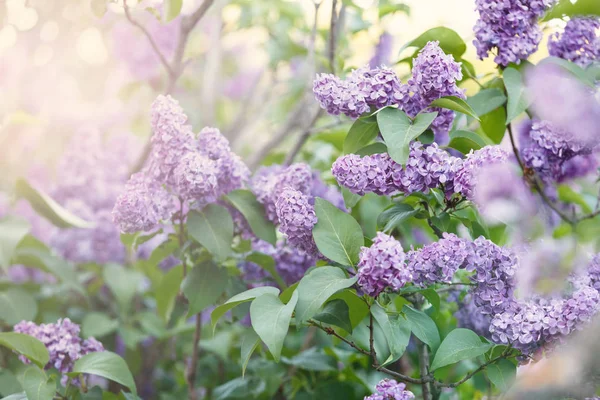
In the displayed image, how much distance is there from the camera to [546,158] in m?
1.17

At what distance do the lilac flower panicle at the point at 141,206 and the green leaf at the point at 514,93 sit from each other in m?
0.60

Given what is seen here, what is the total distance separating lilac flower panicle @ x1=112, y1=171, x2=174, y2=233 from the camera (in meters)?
1.09

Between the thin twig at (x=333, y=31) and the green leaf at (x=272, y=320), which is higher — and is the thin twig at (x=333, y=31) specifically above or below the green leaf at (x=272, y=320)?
above

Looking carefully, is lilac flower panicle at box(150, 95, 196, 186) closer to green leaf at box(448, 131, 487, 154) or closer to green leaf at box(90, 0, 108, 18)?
green leaf at box(90, 0, 108, 18)

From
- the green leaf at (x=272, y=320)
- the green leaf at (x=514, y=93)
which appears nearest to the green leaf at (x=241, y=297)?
the green leaf at (x=272, y=320)

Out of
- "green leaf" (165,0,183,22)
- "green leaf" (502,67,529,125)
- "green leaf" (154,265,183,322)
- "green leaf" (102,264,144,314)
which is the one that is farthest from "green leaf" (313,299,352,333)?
"green leaf" (102,264,144,314)

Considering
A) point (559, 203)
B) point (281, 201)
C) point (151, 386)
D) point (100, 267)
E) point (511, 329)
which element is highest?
point (281, 201)

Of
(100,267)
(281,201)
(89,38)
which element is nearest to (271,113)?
(89,38)

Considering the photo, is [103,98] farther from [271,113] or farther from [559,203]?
[559,203]

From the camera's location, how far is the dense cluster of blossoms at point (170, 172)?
1101mm

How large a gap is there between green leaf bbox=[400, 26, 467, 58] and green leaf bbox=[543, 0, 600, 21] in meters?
0.17

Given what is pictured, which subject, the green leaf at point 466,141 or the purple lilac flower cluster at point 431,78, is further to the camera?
the green leaf at point 466,141

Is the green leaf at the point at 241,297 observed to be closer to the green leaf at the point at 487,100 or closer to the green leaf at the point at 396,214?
the green leaf at the point at 396,214

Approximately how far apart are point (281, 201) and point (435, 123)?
27cm
